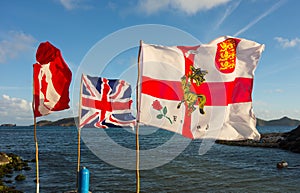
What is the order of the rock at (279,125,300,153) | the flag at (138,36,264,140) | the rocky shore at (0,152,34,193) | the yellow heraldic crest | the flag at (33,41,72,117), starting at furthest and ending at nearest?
the rock at (279,125,300,153)
the rocky shore at (0,152,34,193)
the flag at (33,41,72,117)
the yellow heraldic crest
the flag at (138,36,264,140)

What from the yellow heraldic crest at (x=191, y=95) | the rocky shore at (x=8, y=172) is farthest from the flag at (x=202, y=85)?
the rocky shore at (x=8, y=172)

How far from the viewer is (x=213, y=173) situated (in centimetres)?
3753

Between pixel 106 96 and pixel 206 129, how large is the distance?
8.41 m

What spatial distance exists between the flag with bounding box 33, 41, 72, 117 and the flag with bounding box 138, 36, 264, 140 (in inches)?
210

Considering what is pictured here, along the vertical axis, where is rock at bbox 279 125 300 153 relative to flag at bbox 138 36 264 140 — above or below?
below

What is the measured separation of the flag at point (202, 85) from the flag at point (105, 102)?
7.22 metres

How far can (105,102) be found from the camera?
18484 millimetres

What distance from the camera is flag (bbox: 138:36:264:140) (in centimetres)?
1142

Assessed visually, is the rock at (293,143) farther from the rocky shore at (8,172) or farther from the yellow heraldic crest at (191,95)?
the yellow heraldic crest at (191,95)

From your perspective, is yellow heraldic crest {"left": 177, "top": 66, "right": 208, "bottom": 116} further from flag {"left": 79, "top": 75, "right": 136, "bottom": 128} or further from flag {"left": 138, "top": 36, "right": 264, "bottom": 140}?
flag {"left": 79, "top": 75, "right": 136, "bottom": 128}

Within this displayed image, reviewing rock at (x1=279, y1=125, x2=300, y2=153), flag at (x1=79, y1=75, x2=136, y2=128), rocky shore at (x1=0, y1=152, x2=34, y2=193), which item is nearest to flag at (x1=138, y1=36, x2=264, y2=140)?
flag at (x1=79, y1=75, x2=136, y2=128)

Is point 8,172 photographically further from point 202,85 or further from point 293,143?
point 293,143

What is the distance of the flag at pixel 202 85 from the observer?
37.5 ft

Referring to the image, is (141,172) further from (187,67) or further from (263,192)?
(187,67)
